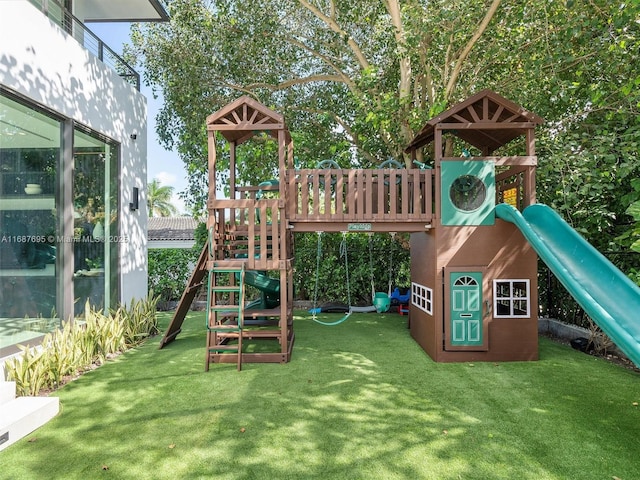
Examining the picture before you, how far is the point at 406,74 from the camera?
7.96 metres

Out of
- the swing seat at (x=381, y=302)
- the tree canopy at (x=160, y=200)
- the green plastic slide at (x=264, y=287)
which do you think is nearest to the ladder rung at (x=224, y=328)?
the green plastic slide at (x=264, y=287)

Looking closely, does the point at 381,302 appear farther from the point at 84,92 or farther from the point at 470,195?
the point at 84,92

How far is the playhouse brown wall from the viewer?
5.33 m

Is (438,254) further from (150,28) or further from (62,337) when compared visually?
(150,28)

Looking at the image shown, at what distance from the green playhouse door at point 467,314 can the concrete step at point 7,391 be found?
16.4 ft

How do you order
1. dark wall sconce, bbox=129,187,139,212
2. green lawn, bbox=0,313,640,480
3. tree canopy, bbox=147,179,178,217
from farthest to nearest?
1. tree canopy, bbox=147,179,178,217
2. dark wall sconce, bbox=129,187,139,212
3. green lawn, bbox=0,313,640,480

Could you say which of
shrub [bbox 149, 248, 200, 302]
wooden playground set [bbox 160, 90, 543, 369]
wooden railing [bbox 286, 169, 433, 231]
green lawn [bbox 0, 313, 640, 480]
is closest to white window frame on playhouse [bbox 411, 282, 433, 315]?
wooden playground set [bbox 160, 90, 543, 369]

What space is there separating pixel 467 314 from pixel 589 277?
5.66ft

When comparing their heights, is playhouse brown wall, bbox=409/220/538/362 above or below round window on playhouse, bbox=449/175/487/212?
below

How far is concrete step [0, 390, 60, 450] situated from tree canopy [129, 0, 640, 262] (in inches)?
243

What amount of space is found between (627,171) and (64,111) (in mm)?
7531

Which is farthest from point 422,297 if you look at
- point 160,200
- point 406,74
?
point 160,200

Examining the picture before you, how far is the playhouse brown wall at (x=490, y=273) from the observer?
533cm

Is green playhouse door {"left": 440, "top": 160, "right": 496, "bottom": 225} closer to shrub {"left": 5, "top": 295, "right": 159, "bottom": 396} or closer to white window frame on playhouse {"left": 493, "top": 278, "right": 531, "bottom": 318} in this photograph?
white window frame on playhouse {"left": 493, "top": 278, "right": 531, "bottom": 318}
